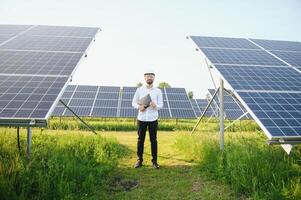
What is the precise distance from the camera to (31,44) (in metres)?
9.91

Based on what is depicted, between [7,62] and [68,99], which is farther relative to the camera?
[68,99]

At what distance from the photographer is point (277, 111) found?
20.9 feet

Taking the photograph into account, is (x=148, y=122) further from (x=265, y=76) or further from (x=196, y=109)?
(x=196, y=109)

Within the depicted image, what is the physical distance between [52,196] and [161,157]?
13.3ft

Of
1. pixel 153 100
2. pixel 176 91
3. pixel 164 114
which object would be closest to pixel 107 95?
pixel 164 114

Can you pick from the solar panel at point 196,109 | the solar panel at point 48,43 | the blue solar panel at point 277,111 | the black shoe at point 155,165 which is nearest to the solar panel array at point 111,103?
the solar panel at point 196,109

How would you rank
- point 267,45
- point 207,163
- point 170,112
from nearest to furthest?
point 207,163 < point 267,45 < point 170,112

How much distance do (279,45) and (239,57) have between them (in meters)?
3.73

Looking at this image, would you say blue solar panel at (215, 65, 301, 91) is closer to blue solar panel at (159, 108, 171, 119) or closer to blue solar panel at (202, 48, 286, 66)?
blue solar panel at (202, 48, 286, 66)

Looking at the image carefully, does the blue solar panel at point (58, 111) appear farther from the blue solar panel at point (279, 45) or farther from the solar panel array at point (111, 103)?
the blue solar panel at point (279, 45)

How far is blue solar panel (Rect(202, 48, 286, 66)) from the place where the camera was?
903 centimetres

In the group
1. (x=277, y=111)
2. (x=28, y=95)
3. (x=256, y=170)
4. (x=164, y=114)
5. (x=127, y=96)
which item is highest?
(x=127, y=96)

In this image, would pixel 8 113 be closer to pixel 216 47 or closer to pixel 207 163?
pixel 207 163

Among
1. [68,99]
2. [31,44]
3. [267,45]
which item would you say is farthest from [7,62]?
[68,99]
